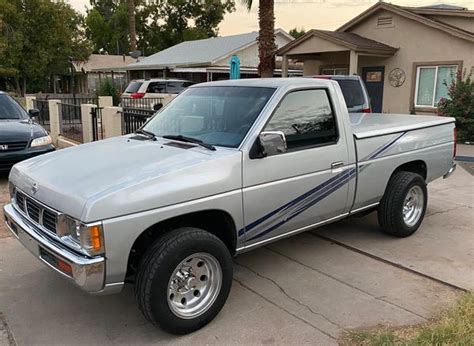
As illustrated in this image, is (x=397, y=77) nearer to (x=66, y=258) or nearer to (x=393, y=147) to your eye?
(x=393, y=147)

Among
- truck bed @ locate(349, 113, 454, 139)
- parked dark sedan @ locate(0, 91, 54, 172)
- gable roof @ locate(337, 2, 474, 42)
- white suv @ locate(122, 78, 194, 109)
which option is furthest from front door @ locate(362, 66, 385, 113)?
parked dark sedan @ locate(0, 91, 54, 172)

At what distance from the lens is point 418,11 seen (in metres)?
15.4

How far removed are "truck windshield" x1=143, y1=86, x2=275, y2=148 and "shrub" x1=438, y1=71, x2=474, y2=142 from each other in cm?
1079

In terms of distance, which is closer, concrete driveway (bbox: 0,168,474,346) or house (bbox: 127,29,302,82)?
concrete driveway (bbox: 0,168,474,346)

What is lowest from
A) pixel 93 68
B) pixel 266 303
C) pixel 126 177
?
pixel 266 303

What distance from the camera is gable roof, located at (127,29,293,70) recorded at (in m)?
26.7

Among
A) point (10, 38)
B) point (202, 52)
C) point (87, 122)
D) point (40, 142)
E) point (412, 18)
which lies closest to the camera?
point (40, 142)

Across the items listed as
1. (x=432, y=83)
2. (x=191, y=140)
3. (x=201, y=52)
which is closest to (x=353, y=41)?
(x=432, y=83)

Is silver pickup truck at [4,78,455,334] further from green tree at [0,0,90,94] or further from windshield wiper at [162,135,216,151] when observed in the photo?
green tree at [0,0,90,94]

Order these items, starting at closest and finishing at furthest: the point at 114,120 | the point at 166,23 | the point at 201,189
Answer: the point at 201,189, the point at 114,120, the point at 166,23

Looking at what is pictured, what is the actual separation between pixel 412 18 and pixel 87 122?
10996 millimetres

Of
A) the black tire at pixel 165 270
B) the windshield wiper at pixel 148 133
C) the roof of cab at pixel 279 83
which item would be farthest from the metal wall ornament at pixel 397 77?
the black tire at pixel 165 270

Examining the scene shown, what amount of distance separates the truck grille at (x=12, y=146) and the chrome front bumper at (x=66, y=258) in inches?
192

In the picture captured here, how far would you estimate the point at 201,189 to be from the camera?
339 centimetres
